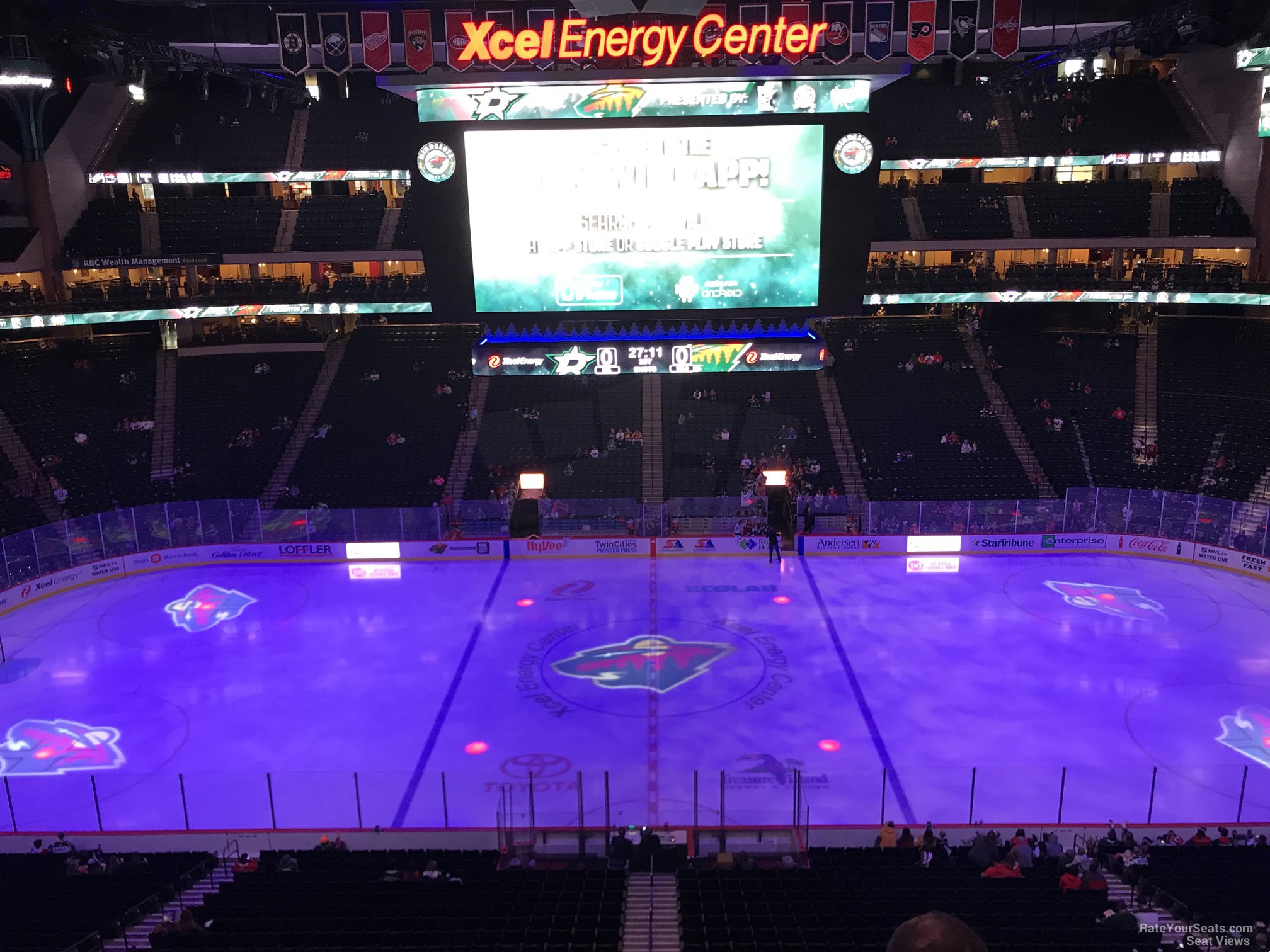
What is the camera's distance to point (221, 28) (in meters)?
41.6

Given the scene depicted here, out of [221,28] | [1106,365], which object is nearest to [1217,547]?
[1106,365]

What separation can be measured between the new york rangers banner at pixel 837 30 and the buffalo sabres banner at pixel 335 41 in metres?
15.3

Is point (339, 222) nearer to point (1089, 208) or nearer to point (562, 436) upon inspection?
point (562, 436)

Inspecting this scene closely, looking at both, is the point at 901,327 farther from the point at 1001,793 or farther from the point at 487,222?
the point at 1001,793

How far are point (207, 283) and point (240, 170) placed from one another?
247 inches

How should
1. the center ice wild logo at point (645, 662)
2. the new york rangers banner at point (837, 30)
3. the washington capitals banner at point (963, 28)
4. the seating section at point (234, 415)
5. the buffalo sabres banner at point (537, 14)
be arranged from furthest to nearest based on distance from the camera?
the seating section at point (234, 415) < the buffalo sabres banner at point (537, 14) < the washington capitals banner at point (963, 28) < the new york rangers banner at point (837, 30) < the center ice wild logo at point (645, 662)

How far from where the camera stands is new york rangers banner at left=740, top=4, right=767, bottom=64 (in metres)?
21.5

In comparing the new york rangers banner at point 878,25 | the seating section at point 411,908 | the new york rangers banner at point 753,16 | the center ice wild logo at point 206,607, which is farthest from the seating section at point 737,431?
the seating section at point 411,908

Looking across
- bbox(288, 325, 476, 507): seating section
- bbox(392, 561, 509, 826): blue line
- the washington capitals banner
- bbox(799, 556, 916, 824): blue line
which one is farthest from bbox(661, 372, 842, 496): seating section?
the washington capitals banner

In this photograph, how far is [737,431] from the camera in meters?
38.2

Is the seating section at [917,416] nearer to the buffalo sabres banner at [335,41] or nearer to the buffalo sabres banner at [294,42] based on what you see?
the buffalo sabres banner at [335,41]

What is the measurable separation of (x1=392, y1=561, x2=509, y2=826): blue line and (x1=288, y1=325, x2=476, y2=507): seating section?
22.7ft

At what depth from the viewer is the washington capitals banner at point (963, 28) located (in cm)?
3103

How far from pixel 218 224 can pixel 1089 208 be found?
37.9 metres
